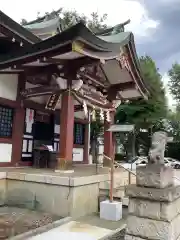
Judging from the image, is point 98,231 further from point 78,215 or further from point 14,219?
point 14,219

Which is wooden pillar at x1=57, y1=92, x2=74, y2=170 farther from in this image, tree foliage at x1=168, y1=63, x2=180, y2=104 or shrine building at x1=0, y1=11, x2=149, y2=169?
tree foliage at x1=168, y1=63, x2=180, y2=104

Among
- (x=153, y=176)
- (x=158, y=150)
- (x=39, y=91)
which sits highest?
(x=39, y=91)

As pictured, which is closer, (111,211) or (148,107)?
(111,211)

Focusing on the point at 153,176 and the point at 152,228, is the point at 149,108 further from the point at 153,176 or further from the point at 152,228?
the point at 152,228

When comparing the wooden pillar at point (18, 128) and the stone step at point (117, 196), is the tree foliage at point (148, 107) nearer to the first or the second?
the wooden pillar at point (18, 128)

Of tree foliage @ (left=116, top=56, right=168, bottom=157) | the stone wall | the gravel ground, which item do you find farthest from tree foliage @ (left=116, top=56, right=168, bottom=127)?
the gravel ground

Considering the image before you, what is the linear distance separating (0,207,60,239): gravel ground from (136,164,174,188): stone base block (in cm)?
261

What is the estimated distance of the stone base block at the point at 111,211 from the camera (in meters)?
→ 6.60

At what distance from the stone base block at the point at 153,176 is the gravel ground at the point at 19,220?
8.57 feet

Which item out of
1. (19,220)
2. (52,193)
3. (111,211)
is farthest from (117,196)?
(19,220)

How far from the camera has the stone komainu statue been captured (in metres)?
4.33

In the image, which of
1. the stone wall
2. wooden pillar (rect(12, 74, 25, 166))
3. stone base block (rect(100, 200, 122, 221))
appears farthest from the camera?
wooden pillar (rect(12, 74, 25, 166))

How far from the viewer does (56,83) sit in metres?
8.61

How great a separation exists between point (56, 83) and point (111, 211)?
14.1 feet
